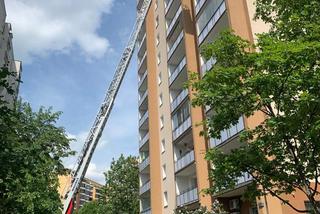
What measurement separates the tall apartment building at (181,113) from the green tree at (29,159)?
9.88 metres

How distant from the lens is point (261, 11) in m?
15.5

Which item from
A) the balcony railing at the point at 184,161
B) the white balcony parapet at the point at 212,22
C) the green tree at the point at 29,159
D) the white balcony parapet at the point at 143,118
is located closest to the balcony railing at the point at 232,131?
the balcony railing at the point at 184,161

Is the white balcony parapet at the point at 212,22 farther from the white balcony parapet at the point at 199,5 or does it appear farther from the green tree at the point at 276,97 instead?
the green tree at the point at 276,97

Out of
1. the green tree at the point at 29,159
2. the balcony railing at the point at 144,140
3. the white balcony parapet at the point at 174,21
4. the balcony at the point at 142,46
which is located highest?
the balcony at the point at 142,46

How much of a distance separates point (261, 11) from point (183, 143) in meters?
22.4

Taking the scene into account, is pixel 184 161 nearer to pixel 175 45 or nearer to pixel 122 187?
pixel 175 45

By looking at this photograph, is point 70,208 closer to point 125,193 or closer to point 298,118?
point 298,118

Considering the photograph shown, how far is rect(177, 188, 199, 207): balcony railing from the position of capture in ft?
104

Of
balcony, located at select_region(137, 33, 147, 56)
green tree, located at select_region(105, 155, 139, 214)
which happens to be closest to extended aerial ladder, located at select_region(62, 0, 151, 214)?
balcony, located at select_region(137, 33, 147, 56)

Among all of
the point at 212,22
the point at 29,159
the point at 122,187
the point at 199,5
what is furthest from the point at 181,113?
the point at 122,187

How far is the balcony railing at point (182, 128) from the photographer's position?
3365 cm

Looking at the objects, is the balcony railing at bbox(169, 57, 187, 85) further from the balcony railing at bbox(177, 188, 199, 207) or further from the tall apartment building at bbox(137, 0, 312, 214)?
the balcony railing at bbox(177, 188, 199, 207)

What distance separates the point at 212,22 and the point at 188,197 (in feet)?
45.2

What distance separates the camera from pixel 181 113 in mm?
36312
